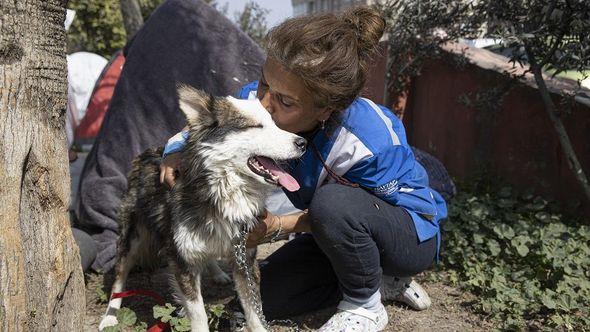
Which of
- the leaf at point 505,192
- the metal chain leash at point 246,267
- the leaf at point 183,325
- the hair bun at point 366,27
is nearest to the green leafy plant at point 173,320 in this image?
the leaf at point 183,325

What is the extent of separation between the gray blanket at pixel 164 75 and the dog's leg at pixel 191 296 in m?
1.74

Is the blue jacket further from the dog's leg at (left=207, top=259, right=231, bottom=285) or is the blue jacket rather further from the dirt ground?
the dog's leg at (left=207, top=259, right=231, bottom=285)

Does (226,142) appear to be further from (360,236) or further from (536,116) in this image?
(536,116)

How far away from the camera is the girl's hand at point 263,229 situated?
2785mm

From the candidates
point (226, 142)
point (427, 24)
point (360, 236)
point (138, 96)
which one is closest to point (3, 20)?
point (226, 142)

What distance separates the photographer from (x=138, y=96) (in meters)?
4.55

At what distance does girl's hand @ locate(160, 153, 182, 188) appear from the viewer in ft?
9.25

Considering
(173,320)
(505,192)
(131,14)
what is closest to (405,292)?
(173,320)

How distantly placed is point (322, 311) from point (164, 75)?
2379mm

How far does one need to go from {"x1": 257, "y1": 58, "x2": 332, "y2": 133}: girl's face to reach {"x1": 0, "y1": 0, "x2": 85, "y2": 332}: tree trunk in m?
0.92

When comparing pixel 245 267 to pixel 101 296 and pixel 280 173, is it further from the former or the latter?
pixel 101 296

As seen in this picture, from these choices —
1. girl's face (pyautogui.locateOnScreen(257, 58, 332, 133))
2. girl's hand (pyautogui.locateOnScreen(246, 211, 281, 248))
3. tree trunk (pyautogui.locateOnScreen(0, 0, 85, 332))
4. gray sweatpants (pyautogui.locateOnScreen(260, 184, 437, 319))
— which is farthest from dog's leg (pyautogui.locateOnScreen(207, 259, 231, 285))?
tree trunk (pyautogui.locateOnScreen(0, 0, 85, 332))

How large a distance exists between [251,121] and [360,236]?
760 millimetres

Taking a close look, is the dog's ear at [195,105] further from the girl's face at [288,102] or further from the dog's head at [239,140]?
the girl's face at [288,102]
